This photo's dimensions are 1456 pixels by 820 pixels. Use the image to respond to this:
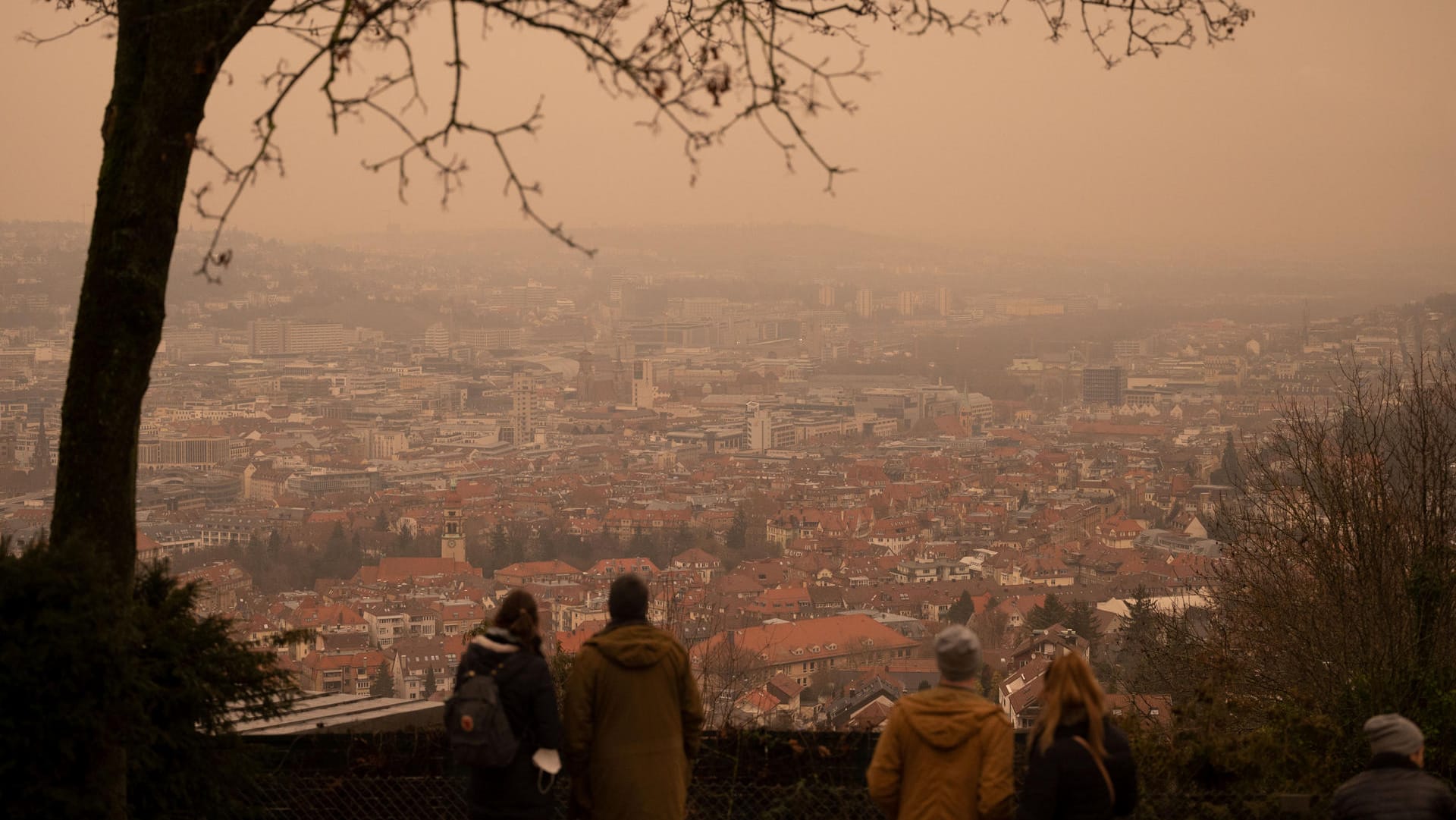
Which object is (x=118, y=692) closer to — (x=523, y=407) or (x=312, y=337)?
(x=523, y=407)

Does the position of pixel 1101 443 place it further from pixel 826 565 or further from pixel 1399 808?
pixel 1399 808

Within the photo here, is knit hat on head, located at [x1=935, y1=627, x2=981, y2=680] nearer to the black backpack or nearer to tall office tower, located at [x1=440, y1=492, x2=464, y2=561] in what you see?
the black backpack

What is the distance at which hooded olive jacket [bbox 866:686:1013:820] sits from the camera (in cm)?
338

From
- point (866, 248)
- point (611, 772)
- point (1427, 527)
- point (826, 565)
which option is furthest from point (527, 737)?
point (866, 248)

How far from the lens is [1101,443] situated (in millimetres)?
107000

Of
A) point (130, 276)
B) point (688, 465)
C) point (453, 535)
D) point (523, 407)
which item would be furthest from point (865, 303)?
point (130, 276)

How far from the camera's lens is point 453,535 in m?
67.4

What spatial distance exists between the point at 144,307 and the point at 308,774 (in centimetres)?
205

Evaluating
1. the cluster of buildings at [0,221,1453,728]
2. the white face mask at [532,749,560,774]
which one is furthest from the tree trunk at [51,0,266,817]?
the white face mask at [532,749,560,774]

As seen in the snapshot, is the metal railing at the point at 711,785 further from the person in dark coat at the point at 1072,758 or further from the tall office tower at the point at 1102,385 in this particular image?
the tall office tower at the point at 1102,385

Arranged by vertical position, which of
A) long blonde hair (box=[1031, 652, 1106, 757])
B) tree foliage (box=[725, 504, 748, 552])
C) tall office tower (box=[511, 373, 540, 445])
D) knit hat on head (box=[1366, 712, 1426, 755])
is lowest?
tree foliage (box=[725, 504, 748, 552])

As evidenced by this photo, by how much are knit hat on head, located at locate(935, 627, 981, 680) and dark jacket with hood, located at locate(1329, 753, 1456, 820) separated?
1.21m

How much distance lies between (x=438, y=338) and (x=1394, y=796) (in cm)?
13144

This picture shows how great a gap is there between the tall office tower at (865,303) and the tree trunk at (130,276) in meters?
151
